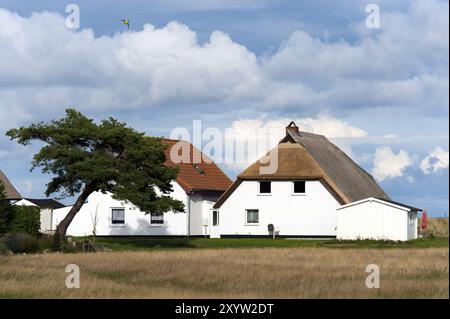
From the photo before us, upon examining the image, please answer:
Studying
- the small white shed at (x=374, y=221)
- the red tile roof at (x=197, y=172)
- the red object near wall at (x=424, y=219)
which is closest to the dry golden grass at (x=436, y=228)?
the red object near wall at (x=424, y=219)

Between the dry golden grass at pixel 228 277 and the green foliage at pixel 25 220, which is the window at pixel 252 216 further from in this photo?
the dry golden grass at pixel 228 277

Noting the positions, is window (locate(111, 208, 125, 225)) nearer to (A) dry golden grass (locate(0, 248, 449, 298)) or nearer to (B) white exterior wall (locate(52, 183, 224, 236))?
(B) white exterior wall (locate(52, 183, 224, 236))

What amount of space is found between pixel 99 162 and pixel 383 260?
69.7ft

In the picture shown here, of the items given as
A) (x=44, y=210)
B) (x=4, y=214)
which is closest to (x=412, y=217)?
(x=4, y=214)

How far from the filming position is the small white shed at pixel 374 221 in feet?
206

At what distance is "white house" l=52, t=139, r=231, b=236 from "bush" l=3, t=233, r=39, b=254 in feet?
75.5

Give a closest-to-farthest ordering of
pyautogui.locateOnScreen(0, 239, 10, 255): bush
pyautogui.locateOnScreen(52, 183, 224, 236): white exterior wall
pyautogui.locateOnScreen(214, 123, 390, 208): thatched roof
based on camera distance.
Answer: pyautogui.locateOnScreen(0, 239, 10, 255): bush < pyautogui.locateOnScreen(214, 123, 390, 208): thatched roof < pyautogui.locateOnScreen(52, 183, 224, 236): white exterior wall

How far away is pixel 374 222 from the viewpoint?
62.9 m

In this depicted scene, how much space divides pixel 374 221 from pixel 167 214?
17.1m

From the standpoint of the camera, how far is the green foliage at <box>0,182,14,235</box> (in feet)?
169

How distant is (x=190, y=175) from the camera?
72500mm

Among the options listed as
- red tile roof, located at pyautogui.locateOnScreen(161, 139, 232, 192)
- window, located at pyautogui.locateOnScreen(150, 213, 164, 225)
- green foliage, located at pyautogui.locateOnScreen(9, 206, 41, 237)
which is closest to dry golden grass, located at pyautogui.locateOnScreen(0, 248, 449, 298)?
green foliage, located at pyautogui.locateOnScreen(9, 206, 41, 237)

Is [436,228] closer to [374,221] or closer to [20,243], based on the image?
[374,221]
